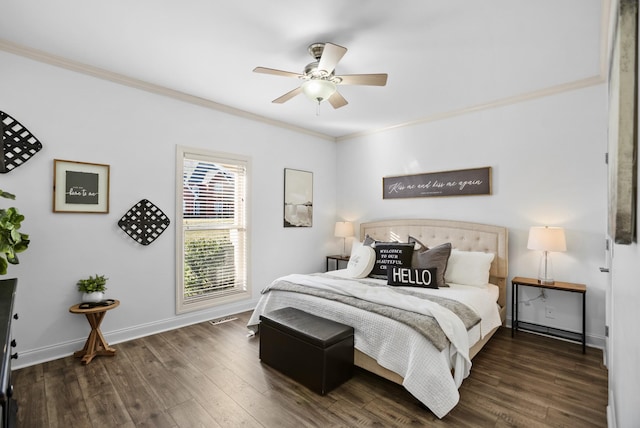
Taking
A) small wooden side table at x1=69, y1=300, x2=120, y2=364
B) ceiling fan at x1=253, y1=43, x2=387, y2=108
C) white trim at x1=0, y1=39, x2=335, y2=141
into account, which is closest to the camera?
ceiling fan at x1=253, y1=43, x2=387, y2=108

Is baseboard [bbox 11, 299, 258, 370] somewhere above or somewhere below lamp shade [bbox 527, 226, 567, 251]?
below

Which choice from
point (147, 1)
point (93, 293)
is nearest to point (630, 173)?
point (147, 1)

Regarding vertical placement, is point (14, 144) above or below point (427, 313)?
above

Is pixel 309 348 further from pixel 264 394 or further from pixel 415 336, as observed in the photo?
pixel 415 336

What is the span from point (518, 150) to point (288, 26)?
290cm

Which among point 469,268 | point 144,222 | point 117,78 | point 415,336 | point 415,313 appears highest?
point 117,78

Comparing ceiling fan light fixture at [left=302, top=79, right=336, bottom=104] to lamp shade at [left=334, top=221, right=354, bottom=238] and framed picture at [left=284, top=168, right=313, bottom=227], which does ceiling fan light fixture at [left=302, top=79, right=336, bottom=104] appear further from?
lamp shade at [left=334, top=221, right=354, bottom=238]

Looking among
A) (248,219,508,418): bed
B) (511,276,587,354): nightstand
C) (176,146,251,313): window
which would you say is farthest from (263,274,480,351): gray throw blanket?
(176,146,251,313): window

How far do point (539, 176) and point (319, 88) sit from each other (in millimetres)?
2664

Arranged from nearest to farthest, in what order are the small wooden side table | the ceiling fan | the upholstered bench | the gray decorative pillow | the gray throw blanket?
the gray throw blanket
the upholstered bench
the ceiling fan
the small wooden side table
the gray decorative pillow

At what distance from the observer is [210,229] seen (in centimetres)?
403

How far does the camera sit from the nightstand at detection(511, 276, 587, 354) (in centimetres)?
308

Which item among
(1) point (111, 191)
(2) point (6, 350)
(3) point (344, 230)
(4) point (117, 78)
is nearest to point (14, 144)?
(1) point (111, 191)

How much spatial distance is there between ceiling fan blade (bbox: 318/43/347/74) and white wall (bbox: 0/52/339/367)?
2078 mm
